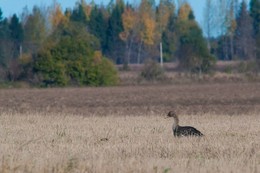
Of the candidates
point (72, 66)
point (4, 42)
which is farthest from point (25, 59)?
point (4, 42)

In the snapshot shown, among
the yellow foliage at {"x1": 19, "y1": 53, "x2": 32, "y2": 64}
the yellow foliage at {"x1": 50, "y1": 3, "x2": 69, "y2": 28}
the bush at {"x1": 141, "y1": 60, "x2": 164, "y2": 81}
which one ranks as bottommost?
the bush at {"x1": 141, "y1": 60, "x2": 164, "y2": 81}

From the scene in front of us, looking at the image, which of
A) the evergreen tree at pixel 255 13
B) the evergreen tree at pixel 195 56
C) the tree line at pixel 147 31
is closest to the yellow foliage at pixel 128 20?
the tree line at pixel 147 31

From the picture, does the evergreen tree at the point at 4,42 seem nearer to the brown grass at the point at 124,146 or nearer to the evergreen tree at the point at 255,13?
the evergreen tree at the point at 255,13

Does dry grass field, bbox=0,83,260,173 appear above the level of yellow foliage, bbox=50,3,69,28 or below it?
below

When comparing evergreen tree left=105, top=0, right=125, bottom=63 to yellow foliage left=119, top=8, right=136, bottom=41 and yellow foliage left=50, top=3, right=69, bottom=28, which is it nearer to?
yellow foliage left=119, top=8, right=136, bottom=41

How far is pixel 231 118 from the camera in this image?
2275 cm

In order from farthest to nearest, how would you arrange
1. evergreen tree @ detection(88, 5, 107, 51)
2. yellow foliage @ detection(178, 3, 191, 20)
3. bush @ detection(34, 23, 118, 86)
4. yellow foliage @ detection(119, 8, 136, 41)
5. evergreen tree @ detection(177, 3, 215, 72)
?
yellow foliage @ detection(178, 3, 191, 20)
yellow foliage @ detection(119, 8, 136, 41)
evergreen tree @ detection(88, 5, 107, 51)
evergreen tree @ detection(177, 3, 215, 72)
bush @ detection(34, 23, 118, 86)

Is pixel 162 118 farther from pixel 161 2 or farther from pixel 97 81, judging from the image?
pixel 161 2

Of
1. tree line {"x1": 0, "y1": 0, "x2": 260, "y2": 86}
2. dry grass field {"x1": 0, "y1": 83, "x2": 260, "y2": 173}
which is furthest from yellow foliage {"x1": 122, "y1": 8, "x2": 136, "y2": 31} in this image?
dry grass field {"x1": 0, "y1": 83, "x2": 260, "y2": 173}

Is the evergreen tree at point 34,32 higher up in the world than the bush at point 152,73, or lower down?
higher up

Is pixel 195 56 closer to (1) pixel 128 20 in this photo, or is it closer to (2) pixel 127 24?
(2) pixel 127 24

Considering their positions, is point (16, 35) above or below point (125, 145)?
above

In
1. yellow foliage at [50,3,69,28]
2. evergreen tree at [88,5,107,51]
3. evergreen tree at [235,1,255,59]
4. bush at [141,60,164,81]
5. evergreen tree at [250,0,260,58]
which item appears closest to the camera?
bush at [141,60,164,81]

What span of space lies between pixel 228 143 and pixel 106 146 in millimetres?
2048
